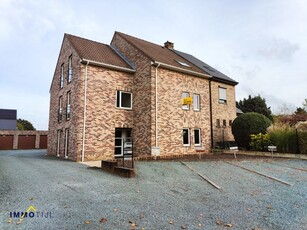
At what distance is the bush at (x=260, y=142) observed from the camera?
13.7m

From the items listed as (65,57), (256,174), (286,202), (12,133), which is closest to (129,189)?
(286,202)

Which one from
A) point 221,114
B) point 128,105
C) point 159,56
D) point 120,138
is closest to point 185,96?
point 159,56

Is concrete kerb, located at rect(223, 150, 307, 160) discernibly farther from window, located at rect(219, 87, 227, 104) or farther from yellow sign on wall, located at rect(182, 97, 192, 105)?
window, located at rect(219, 87, 227, 104)

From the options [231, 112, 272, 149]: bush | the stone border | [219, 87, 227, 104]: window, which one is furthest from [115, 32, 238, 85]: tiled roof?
the stone border

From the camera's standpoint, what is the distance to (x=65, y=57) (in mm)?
16703

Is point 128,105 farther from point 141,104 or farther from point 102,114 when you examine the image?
point 102,114

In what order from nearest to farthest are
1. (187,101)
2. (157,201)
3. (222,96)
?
(157,201), (187,101), (222,96)

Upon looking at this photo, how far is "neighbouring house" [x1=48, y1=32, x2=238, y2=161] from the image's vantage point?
13.1 metres

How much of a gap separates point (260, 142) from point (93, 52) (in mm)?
13325

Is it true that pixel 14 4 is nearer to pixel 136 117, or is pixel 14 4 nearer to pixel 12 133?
pixel 136 117

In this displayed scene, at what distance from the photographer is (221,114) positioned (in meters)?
17.8

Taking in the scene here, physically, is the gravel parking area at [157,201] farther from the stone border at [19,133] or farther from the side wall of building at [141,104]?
the stone border at [19,133]

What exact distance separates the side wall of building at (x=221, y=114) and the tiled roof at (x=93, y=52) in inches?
303

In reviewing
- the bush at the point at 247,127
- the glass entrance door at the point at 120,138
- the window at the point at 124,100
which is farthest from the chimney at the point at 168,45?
the glass entrance door at the point at 120,138
